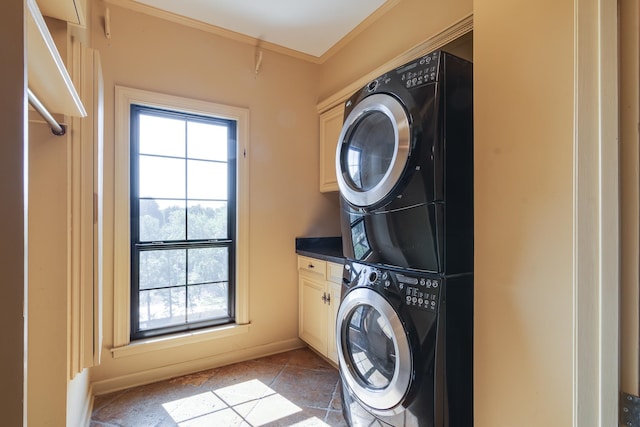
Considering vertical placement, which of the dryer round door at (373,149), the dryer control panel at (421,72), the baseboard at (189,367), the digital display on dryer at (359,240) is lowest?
the baseboard at (189,367)

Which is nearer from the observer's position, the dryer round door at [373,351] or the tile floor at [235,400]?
the dryer round door at [373,351]

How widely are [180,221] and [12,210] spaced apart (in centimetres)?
186

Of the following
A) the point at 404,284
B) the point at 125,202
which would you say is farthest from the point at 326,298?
the point at 125,202

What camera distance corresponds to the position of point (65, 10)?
120cm

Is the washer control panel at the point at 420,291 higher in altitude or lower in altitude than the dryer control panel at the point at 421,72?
lower

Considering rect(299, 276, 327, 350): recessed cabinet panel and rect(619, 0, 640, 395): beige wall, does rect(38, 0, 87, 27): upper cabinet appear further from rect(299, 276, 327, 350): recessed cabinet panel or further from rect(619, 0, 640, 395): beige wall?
rect(299, 276, 327, 350): recessed cabinet panel

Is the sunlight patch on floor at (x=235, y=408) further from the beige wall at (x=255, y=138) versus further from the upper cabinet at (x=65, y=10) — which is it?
the upper cabinet at (x=65, y=10)

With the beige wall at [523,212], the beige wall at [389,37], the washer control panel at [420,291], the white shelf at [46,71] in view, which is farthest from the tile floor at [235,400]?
the beige wall at [389,37]

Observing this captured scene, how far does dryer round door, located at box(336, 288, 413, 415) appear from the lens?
46.6 inches

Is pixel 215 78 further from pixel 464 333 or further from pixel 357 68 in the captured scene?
pixel 464 333

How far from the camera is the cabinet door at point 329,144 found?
2.52 meters

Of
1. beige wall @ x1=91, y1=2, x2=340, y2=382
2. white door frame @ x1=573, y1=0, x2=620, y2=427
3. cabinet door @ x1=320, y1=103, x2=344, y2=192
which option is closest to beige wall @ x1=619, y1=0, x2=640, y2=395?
white door frame @ x1=573, y1=0, x2=620, y2=427

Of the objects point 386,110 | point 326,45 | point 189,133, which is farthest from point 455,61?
point 189,133

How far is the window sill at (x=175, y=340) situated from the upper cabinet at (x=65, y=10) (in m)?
1.89
